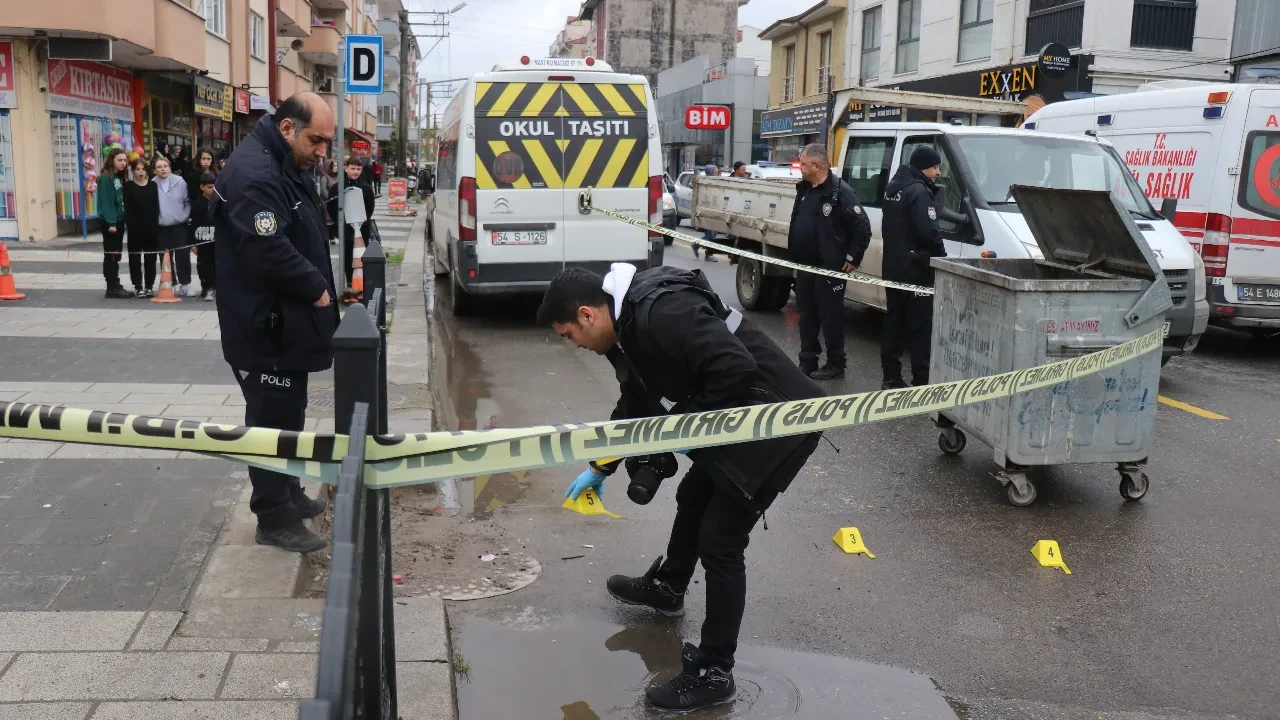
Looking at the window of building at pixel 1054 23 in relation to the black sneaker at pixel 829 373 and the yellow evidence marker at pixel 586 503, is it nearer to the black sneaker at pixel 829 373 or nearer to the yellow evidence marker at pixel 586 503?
the black sneaker at pixel 829 373

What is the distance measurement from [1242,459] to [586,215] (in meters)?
6.30

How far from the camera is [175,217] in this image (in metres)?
12.3

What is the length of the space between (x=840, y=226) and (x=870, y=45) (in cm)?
2580

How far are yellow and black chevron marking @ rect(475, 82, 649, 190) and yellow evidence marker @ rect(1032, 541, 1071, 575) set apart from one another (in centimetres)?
680

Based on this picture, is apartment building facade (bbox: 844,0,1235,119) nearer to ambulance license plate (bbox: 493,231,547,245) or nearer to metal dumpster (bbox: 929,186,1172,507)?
ambulance license plate (bbox: 493,231,547,245)

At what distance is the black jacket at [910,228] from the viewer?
8.34m

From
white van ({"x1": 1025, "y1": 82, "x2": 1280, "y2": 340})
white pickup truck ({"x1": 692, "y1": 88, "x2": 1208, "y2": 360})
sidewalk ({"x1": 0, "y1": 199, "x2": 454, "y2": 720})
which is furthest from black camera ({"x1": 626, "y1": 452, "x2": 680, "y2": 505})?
white van ({"x1": 1025, "y1": 82, "x2": 1280, "y2": 340})

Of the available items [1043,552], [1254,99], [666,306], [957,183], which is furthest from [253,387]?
[1254,99]

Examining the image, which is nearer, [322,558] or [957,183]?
[322,558]

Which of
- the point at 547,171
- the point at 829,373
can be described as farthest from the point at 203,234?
the point at 829,373

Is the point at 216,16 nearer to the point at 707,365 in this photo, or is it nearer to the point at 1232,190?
the point at 1232,190

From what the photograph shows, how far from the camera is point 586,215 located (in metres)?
11.1

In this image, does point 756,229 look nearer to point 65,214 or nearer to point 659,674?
point 659,674

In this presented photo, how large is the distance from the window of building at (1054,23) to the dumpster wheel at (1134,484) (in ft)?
62.0
